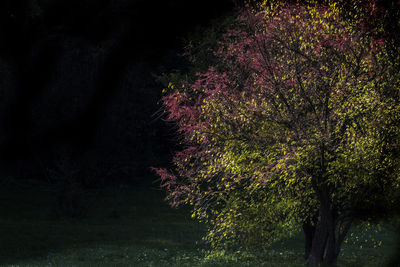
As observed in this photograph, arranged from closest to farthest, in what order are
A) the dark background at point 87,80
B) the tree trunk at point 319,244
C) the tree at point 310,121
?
the tree at point 310,121
the tree trunk at point 319,244
the dark background at point 87,80

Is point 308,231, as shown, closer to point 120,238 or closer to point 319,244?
point 319,244

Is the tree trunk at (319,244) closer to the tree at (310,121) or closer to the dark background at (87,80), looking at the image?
the tree at (310,121)

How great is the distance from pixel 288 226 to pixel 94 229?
13294 mm

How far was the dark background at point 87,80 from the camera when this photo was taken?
3428 centimetres

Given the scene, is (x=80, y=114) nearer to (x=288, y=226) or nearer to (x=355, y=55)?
(x=288, y=226)

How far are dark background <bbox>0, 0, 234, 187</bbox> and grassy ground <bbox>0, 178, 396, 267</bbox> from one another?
9.04ft

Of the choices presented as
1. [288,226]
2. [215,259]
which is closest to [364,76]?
[288,226]

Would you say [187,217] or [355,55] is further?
[187,217]

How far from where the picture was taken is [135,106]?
41.9m

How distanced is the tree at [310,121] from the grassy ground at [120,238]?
1.96 meters

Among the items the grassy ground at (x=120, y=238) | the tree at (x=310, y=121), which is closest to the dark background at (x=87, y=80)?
the grassy ground at (x=120, y=238)

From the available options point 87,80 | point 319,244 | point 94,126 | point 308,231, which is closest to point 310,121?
point 319,244

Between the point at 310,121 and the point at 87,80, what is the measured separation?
2567 centimetres

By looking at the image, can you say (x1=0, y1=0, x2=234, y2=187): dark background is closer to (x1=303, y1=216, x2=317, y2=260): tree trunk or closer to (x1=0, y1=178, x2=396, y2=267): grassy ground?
(x1=0, y1=178, x2=396, y2=267): grassy ground
